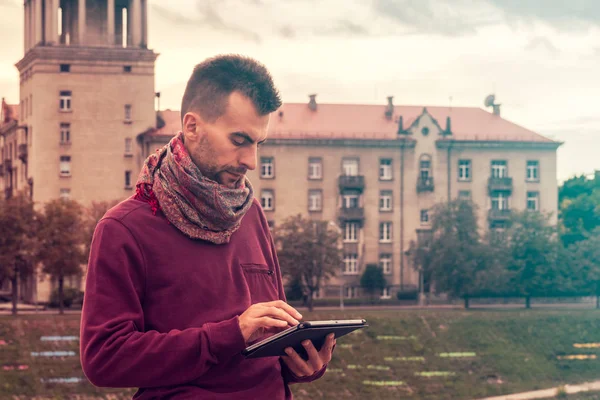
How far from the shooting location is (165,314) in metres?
3.21

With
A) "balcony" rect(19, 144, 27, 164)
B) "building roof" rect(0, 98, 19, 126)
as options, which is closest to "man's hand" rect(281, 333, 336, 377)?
"balcony" rect(19, 144, 27, 164)

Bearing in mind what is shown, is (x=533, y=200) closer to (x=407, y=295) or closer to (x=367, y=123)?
(x=407, y=295)

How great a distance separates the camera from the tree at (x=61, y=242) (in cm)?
5481

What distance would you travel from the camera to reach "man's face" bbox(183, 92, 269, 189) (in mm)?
3305

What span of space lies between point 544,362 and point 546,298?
21970 mm

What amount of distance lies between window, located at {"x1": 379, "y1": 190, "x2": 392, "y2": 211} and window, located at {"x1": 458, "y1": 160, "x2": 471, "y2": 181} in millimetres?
4743

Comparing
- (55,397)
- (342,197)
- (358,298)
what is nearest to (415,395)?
(55,397)

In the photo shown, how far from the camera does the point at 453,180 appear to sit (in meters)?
72.6

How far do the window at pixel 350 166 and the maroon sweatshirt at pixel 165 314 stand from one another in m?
68.7

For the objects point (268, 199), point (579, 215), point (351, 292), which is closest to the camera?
point (351, 292)

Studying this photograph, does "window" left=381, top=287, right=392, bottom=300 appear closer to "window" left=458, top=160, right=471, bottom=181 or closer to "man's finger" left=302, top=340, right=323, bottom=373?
"window" left=458, top=160, right=471, bottom=181

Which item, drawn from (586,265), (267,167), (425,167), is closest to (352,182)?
(425,167)

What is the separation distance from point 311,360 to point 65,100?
230 ft

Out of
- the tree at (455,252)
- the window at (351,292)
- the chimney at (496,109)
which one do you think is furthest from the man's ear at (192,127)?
the chimney at (496,109)
